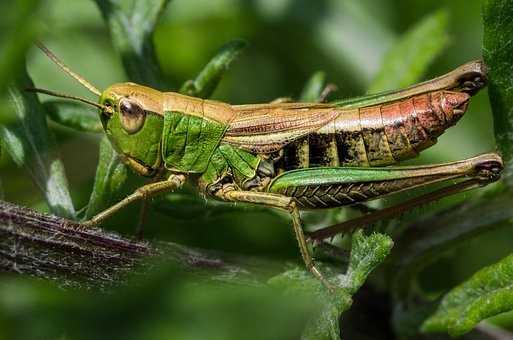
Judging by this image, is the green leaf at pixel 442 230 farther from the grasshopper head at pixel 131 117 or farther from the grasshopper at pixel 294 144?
the grasshopper head at pixel 131 117

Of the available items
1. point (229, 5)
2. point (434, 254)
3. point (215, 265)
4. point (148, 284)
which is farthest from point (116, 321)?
point (229, 5)

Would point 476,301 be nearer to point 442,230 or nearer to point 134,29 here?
point 442,230

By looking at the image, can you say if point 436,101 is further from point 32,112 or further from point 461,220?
point 32,112

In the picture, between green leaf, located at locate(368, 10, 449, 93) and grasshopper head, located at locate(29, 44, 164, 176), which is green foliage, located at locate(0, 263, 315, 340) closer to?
grasshopper head, located at locate(29, 44, 164, 176)

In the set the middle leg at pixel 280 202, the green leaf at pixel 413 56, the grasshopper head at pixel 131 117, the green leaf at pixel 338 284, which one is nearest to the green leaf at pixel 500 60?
the green leaf at pixel 338 284

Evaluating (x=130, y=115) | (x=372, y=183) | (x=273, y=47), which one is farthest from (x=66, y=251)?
(x=273, y=47)

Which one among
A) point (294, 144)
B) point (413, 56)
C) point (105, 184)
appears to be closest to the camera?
point (105, 184)
